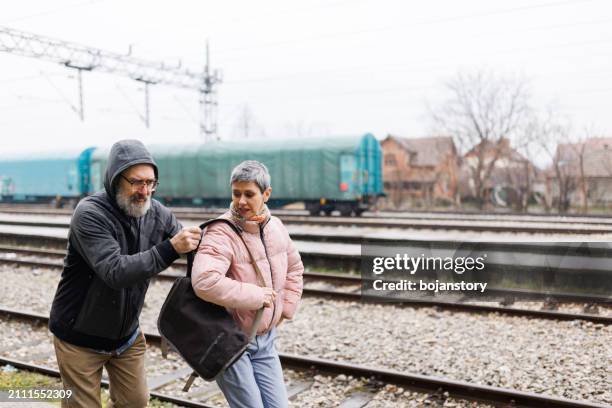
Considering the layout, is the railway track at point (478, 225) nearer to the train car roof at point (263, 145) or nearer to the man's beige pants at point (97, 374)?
the train car roof at point (263, 145)

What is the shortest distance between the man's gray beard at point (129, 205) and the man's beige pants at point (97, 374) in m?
0.79

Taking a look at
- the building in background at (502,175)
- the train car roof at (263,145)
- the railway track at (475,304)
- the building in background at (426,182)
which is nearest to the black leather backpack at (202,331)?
the railway track at (475,304)

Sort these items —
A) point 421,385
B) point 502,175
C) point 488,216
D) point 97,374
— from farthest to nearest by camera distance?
point 502,175 < point 488,216 < point 421,385 < point 97,374

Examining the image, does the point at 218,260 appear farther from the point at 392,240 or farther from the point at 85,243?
the point at 392,240

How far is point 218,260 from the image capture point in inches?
109

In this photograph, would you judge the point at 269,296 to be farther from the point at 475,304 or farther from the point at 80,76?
the point at 80,76

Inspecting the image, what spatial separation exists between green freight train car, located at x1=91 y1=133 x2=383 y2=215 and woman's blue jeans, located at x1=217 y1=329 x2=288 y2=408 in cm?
1785

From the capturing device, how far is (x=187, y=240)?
2.79 meters

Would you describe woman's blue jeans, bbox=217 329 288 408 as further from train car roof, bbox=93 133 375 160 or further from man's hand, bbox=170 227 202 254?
train car roof, bbox=93 133 375 160

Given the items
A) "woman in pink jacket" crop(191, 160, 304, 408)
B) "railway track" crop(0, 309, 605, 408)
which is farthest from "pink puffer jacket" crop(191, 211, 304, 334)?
"railway track" crop(0, 309, 605, 408)

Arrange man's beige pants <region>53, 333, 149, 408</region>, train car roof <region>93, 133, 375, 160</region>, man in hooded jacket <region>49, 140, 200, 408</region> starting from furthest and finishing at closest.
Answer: train car roof <region>93, 133, 375, 160</region>
man's beige pants <region>53, 333, 149, 408</region>
man in hooded jacket <region>49, 140, 200, 408</region>

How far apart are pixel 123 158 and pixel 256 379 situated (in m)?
1.32

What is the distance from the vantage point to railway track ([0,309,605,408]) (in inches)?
184

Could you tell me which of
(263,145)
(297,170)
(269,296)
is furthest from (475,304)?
(263,145)
